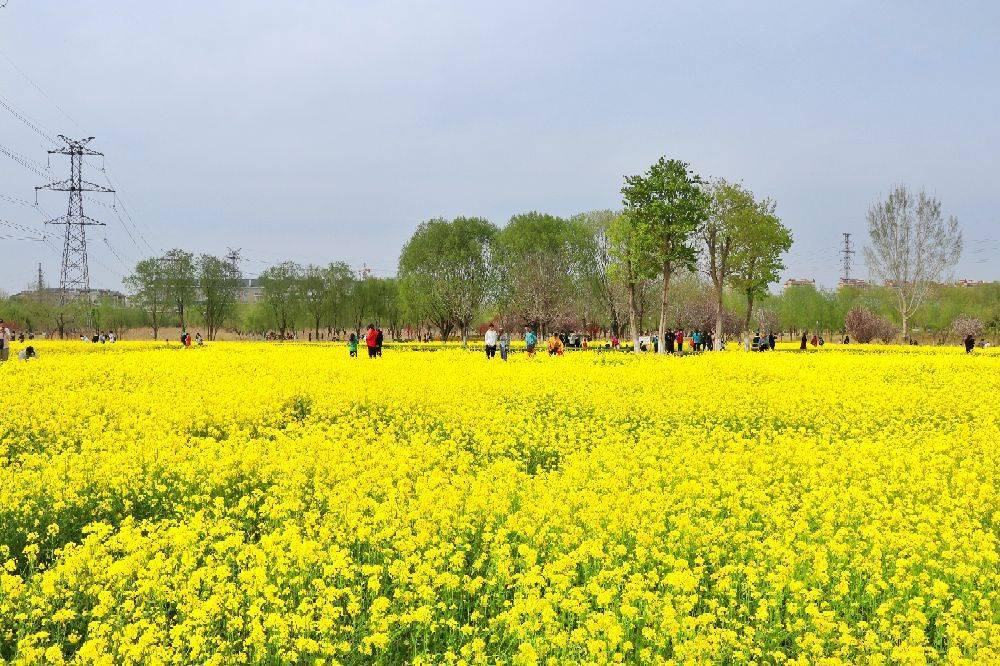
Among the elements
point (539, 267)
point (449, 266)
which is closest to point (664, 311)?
point (539, 267)

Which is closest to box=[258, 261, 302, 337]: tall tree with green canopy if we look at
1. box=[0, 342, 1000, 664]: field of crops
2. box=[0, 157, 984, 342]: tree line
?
box=[0, 157, 984, 342]: tree line

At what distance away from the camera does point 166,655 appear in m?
4.82

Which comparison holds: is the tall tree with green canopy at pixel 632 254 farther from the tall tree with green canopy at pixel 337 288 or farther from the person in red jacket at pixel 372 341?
the tall tree with green canopy at pixel 337 288

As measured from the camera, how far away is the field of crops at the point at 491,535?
5297 millimetres

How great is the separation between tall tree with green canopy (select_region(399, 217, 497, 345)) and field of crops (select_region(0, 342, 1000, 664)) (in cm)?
6156

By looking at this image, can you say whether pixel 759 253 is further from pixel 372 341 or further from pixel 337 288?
pixel 337 288

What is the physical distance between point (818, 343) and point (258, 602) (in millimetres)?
72856

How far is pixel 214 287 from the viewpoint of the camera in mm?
103875

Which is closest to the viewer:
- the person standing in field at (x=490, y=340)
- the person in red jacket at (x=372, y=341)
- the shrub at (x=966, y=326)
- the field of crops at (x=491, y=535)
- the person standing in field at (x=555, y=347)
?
the field of crops at (x=491, y=535)

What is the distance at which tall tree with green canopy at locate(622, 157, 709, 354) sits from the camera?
4634 cm

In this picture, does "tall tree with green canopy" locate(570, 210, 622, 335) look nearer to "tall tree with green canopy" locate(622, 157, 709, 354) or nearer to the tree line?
the tree line

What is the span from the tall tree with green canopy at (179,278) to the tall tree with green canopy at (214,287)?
1.93 meters

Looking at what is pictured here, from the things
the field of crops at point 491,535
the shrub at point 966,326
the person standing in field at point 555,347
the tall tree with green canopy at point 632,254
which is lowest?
the field of crops at point 491,535

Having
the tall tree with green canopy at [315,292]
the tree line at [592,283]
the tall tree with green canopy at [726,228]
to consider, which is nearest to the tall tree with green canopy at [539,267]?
the tree line at [592,283]
